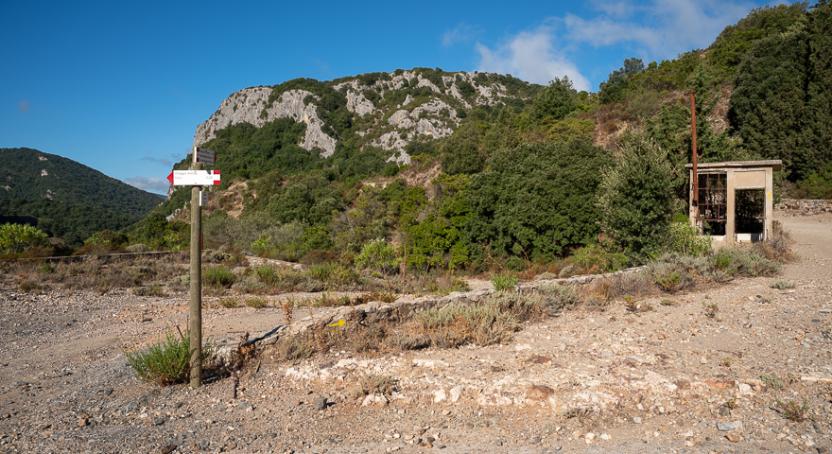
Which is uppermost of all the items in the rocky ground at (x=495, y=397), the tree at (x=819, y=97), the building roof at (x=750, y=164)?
the tree at (x=819, y=97)

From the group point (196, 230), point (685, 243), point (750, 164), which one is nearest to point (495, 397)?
point (196, 230)

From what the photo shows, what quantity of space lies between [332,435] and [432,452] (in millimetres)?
936

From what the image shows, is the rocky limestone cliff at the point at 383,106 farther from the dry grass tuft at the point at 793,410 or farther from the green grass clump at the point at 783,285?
the dry grass tuft at the point at 793,410

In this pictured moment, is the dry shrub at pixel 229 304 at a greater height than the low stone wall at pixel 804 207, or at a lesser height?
lesser

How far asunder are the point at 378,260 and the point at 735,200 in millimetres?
15394

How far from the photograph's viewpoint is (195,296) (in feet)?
16.9

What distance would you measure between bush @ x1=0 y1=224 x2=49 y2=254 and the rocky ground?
1952 centimetres

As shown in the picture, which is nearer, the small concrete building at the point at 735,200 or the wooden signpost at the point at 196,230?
the wooden signpost at the point at 196,230

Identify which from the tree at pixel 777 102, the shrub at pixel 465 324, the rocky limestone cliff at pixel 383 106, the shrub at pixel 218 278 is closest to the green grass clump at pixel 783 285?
the shrub at pixel 465 324

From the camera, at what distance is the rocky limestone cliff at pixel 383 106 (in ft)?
235

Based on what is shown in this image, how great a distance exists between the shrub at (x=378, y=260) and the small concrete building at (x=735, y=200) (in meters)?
13.6

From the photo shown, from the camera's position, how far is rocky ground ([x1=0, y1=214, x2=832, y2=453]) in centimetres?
411

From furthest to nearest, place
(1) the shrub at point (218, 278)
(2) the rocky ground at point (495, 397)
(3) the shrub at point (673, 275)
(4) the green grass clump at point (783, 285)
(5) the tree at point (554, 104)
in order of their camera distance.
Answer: (5) the tree at point (554, 104) < (1) the shrub at point (218, 278) < (3) the shrub at point (673, 275) < (4) the green grass clump at point (783, 285) < (2) the rocky ground at point (495, 397)

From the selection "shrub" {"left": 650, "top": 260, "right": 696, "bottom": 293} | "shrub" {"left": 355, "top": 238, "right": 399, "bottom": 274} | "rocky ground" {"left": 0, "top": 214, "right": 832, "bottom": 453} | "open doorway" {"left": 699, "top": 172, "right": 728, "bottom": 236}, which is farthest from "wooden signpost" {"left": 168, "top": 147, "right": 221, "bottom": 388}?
"shrub" {"left": 355, "top": 238, "right": 399, "bottom": 274}
